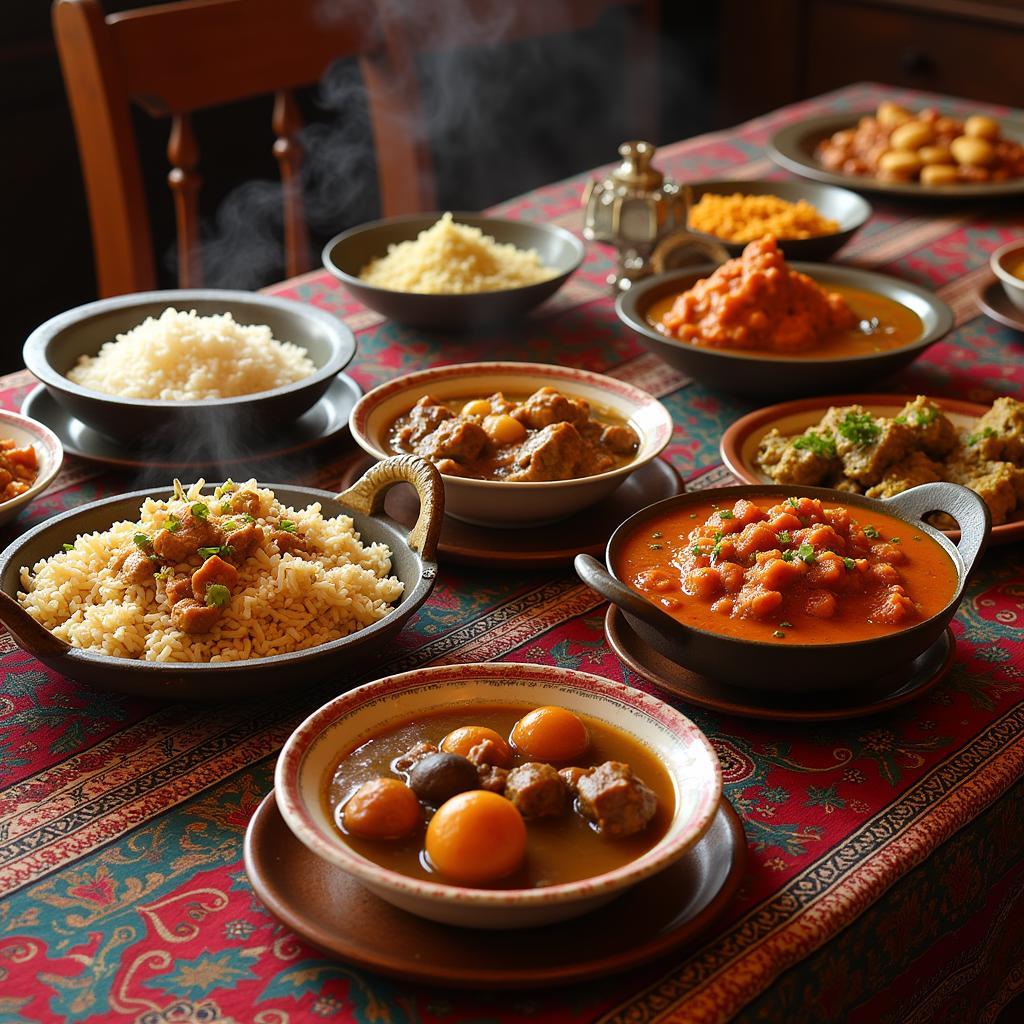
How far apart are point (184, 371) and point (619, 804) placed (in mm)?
1197

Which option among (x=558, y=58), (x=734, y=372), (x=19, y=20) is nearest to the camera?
(x=734, y=372)

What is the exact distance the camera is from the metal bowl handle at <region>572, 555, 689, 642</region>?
→ 55.7 inches

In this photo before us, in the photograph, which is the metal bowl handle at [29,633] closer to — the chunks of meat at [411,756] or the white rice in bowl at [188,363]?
the chunks of meat at [411,756]

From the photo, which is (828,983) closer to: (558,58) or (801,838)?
(801,838)

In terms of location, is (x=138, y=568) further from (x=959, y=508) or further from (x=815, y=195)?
(x=815, y=195)

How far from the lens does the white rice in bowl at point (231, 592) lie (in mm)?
1460

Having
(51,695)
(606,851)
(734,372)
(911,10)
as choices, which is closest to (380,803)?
(606,851)

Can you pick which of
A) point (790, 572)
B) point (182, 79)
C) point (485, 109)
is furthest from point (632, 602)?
point (485, 109)

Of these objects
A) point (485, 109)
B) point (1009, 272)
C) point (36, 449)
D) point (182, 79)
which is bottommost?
point (485, 109)

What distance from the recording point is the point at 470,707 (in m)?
1.36

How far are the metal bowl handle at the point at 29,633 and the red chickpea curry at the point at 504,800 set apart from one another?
1.24 ft

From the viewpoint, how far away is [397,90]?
353 cm

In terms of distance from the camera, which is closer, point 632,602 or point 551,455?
point 632,602

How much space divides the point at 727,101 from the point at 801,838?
19.1 feet
